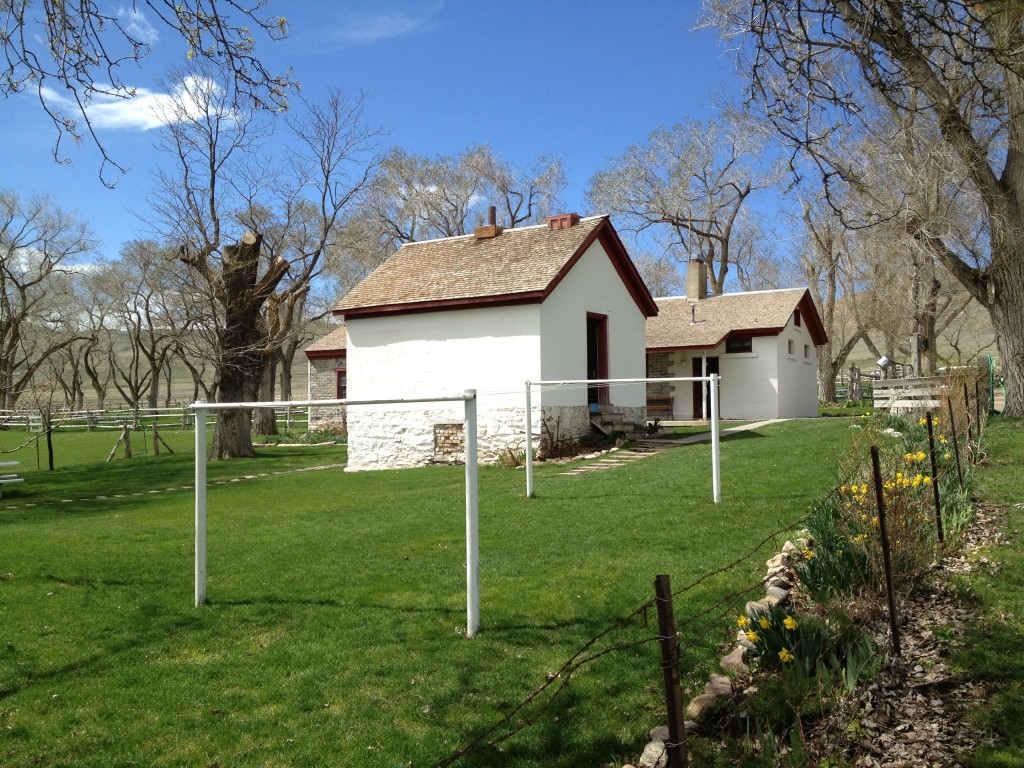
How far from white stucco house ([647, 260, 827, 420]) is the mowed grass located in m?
14.8

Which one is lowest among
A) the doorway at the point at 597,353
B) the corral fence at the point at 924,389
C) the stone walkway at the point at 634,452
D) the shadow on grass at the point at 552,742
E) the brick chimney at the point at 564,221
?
the shadow on grass at the point at 552,742

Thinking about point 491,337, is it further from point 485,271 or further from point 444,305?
point 485,271

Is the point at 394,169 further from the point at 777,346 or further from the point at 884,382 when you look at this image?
the point at 884,382

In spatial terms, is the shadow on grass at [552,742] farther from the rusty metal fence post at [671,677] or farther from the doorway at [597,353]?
the doorway at [597,353]

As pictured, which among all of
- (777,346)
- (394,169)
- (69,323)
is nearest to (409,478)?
(777,346)

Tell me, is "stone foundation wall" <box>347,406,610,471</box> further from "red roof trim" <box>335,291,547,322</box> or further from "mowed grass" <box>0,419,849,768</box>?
"mowed grass" <box>0,419,849,768</box>

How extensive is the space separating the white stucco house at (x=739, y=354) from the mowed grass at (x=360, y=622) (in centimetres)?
1479

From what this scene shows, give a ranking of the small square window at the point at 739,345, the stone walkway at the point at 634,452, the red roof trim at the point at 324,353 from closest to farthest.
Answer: the stone walkway at the point at 634,452, the small square window at the point at 739,345, the red roof trim at the point at 324,353

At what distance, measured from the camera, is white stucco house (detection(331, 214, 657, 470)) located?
16.9m

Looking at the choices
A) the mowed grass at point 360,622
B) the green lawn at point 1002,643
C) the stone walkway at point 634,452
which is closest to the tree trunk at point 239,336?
the mowed grass at point 360,622

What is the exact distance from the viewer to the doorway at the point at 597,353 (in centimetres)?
1875

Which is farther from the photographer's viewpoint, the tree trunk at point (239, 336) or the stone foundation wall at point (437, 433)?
the tree trunk at point (239, 336)

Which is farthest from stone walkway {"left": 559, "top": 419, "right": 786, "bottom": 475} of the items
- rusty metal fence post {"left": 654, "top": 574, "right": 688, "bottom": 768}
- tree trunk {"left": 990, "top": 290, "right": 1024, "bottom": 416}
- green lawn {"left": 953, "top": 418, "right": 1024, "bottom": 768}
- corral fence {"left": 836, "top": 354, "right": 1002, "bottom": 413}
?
rusty metal fence post {"left": 654, "top": 574, "right": 688, "bottom": 768}

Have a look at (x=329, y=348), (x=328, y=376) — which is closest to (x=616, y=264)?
(x=329, y=348)
